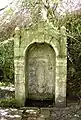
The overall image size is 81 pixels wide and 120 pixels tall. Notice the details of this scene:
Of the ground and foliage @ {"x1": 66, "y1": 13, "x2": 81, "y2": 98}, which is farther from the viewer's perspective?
foliage @ {"x1": 66, "y1": 13, "x2": 81, "y2": 98}

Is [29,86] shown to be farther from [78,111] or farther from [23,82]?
[78,111]

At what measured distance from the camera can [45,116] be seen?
531 cm

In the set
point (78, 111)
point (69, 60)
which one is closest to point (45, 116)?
point (78, 111)

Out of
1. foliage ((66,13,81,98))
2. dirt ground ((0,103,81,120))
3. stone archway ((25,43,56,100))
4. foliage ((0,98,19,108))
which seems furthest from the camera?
foliage ((66,13,81,98))

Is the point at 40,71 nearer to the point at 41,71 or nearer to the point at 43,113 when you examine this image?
the point at 41,71

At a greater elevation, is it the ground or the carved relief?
the carved relief

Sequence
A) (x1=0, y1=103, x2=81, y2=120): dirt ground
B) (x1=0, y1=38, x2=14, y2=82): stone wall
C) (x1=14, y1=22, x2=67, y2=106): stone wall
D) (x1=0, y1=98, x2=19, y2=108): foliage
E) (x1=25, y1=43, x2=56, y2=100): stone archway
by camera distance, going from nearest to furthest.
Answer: (x1=0, y1=103, x2=81, y2=120): dirt ground
(x1=14, y1=22, x2=67, y2=106): stone wall
(x1=0, y1=98, x2=19, y2=108): foliage
(x1=25, y1=43, x2=56, y2=100): stone archway
(x1=0, y1=38, x2=14, y2=82): stone wall

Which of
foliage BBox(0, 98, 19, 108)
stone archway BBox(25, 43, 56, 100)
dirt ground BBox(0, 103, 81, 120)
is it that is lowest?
dirt ground BBox(0, 103, 81, 120)

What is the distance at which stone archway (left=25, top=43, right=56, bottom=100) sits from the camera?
658 cm

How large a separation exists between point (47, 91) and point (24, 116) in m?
1.60

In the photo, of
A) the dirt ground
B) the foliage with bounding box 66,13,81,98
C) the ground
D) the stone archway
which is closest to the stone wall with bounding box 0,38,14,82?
the stone archway

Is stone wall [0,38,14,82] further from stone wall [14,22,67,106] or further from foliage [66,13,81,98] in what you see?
foliage [66,13,81,98]

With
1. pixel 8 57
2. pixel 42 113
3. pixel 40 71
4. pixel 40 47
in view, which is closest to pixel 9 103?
pixel 42 113

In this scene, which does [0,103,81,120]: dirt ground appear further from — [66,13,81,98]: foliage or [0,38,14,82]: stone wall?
[0,38,14,82]: stone wall
